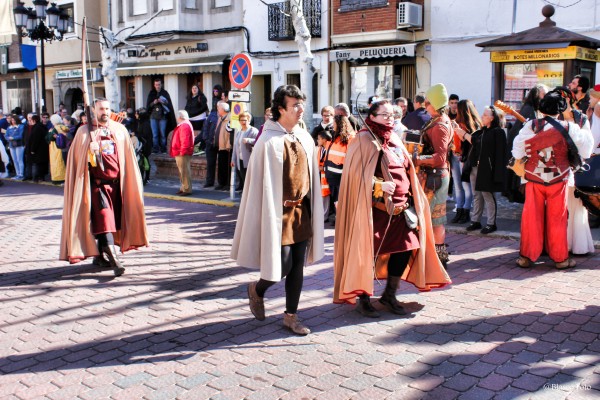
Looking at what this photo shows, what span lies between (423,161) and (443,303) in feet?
4.59

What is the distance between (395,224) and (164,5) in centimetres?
2133

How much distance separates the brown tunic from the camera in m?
5.11

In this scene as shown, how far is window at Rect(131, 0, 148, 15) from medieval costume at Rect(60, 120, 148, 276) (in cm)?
1986

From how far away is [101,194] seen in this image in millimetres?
7188

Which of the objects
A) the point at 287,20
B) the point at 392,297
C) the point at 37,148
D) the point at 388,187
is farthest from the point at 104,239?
the point at 287,20

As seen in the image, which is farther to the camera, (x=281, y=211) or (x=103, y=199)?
(x=103, y=199)

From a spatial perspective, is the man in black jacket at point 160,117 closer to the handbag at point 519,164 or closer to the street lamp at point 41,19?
the street lamp at point 41,19

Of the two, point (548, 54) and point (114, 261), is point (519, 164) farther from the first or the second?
point (548, 54)

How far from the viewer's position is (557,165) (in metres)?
6.89

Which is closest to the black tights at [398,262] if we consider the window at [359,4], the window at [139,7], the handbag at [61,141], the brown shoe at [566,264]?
the brown shoe at [566,264]

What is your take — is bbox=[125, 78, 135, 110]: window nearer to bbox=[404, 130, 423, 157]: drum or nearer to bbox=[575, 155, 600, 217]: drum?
bbox=[575, 155, 600, 217]: drum

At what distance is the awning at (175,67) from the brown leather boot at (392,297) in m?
18.5

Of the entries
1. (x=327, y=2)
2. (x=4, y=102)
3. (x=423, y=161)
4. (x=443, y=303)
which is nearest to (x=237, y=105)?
(x=423, y=161)

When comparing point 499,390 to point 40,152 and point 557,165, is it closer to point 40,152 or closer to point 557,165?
point 557,165
